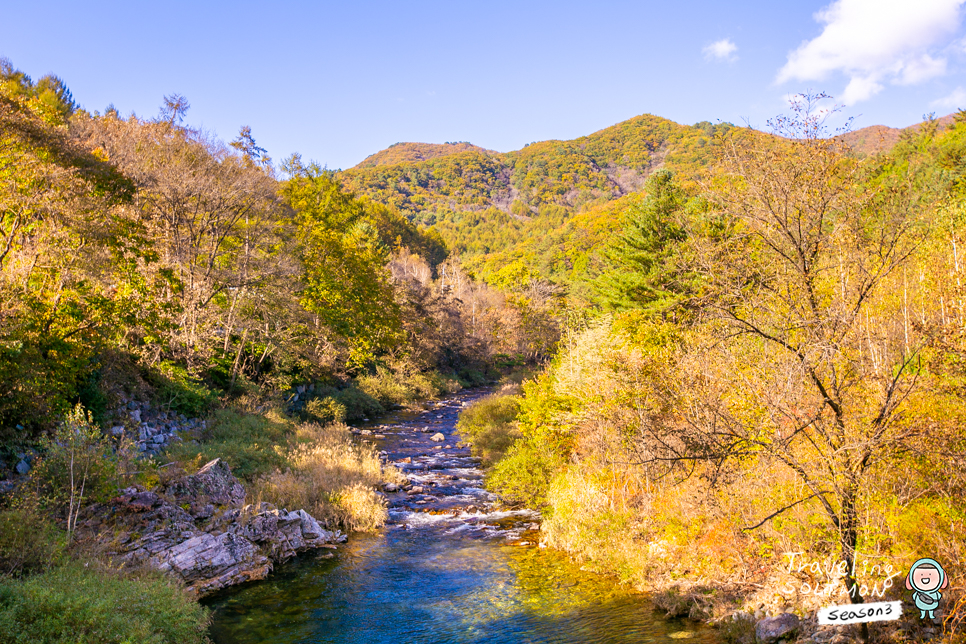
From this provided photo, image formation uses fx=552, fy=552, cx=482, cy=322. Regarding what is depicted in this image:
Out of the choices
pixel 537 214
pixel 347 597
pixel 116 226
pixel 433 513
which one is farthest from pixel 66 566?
pixel 537 214

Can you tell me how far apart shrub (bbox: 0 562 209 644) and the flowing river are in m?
1.31

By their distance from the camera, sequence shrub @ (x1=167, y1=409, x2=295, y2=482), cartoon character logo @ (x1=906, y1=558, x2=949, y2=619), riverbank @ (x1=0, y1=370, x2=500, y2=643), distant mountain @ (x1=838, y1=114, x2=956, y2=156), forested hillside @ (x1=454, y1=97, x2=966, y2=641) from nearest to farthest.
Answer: forested hillside @ (x1=454, y1=97, x2=966, y2=641), distant mountain @ (x1=838, y1=114, x2=956, y2=156), cartoon character logo @ (x1=906, y1=558, x2=949, y2=619), riverbank @ (x1=0, y1=370, x2=500, y2=643), shrub @ (x1=167, y1=409, x2=295, y2=482)

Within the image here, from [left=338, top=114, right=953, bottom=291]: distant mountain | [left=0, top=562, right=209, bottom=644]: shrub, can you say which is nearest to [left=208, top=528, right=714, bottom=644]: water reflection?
[left=0, top=562, right=209, bottom=644]: shrub

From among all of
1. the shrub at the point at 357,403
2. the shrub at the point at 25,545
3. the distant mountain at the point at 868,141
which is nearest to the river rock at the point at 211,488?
the shrub at the point at 25,545

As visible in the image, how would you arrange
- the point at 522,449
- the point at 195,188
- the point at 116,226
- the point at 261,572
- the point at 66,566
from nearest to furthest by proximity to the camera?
the point at 66,566 → the point at 261,572 → the point at 116,226 → the point at 522,449 → the point at 195,188

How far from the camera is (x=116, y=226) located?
16.0 m

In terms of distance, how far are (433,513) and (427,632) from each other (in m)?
6.78

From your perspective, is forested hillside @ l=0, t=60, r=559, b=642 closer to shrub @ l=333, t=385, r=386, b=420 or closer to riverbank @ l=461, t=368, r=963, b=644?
shrub @ l=333, t=385, r=386, b=420

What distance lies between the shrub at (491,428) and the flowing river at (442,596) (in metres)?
5.68

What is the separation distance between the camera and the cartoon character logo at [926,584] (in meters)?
7.48

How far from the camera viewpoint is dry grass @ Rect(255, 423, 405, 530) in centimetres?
1478

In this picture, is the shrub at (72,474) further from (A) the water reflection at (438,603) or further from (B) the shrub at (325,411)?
(B) the shrub at (325,411)

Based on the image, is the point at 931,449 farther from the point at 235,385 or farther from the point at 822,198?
the point at 235,385

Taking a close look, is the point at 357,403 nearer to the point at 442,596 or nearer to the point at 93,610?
the point at 442,596
